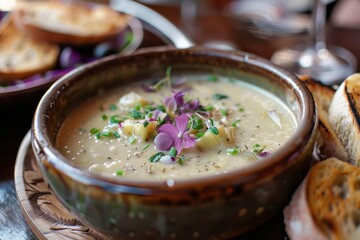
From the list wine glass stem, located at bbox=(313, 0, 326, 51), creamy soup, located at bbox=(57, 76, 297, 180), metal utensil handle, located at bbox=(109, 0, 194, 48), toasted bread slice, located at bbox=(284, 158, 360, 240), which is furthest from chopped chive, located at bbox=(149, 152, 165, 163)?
wine glass stem, located at bbox=(313, 0, 326, 51)

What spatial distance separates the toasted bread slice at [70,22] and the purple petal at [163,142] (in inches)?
51.8

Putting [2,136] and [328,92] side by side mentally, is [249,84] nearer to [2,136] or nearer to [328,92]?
[328,92]

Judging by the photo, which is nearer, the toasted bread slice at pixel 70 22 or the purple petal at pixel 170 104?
the purple petal at pixel 170 104

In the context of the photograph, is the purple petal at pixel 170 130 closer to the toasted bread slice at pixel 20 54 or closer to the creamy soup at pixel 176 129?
the creamy soup at pixel 176 129

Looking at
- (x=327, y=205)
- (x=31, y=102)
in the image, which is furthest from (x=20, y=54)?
(x=327, y=205)

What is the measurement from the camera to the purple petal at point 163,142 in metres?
1.39

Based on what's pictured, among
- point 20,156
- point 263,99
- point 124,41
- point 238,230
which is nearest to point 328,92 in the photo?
point 263,99

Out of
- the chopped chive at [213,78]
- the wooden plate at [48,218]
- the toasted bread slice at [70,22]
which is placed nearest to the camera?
the wooden plate at [48,218]

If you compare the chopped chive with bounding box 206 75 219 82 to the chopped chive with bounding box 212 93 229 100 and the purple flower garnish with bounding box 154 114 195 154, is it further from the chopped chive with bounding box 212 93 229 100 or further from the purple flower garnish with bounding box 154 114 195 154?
the purple flower garnish with bounding box 154 114 195 154

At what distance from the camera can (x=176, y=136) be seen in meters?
1.40

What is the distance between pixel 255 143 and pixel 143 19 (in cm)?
160

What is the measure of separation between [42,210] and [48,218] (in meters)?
0.04

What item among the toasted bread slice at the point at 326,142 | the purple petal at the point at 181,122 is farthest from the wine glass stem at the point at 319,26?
the purple petal at the point at 181,122

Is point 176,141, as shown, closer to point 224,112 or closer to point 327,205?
point 224,112
